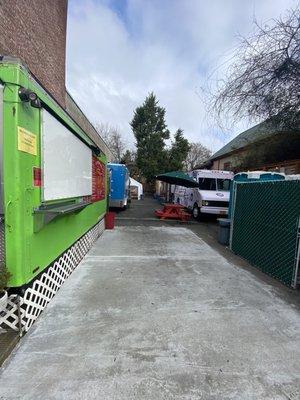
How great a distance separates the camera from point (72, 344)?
128 inches

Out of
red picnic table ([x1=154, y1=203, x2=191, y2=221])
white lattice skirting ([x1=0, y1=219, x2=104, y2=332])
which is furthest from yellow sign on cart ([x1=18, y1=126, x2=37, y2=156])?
red picnic table ([x1=154, y1=203, x2=191, y2=221])

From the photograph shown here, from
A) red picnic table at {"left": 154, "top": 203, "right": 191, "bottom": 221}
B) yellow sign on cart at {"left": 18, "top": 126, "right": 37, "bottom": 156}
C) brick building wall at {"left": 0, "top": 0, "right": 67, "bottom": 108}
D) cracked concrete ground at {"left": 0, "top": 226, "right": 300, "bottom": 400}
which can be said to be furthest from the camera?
red picnic table at {"left": 154, "top": 203, "right": 191, "bottom": 221}

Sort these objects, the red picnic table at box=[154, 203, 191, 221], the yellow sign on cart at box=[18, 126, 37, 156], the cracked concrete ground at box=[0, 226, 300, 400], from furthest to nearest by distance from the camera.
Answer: the red picnic table at box=[154, 203, 191, 221] → the yellow sign on cart at box=[18, 126, 37, 156] → the cracked concrete ground at box=[0, 226, 300, 400]

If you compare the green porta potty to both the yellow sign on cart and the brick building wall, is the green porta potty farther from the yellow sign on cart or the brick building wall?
the yellow sign on cart

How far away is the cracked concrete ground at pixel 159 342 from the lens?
8.46 ft

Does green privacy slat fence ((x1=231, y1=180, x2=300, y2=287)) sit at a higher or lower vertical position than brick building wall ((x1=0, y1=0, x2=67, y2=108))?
lower

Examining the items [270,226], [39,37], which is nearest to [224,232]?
[270,226]

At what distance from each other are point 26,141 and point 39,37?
9972 mm

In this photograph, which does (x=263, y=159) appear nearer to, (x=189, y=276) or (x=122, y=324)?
(x=189, y=276)

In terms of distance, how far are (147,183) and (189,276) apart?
4610 cm

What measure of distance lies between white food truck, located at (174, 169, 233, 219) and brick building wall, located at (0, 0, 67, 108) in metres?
8.30

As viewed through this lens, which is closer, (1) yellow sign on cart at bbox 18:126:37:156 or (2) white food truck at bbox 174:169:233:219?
(1) yellow sign on cart at bbox 18:126:37:156

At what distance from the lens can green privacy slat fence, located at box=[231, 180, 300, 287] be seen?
18.2ft

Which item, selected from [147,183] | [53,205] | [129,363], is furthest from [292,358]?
[147,183]
